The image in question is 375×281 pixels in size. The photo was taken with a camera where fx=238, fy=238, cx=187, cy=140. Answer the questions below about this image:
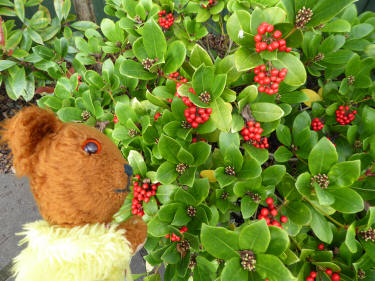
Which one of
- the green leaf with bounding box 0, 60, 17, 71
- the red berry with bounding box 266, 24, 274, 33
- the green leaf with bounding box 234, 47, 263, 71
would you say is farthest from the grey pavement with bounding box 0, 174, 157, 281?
the red berry with bounding box 266, 24, 274, 33

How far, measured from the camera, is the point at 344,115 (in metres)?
1.00

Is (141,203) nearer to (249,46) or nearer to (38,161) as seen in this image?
(38,161)

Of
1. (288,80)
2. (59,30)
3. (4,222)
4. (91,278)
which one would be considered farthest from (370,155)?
(4,222)

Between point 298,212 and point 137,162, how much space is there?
0.57m

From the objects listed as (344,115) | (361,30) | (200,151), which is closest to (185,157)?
(200,151)

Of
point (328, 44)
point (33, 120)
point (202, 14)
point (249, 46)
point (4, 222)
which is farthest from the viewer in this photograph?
point (4, 222)

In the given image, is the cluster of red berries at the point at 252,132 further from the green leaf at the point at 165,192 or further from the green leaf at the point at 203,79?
the green leaf at the point at 165,192

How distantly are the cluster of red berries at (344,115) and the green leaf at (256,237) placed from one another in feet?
2.40

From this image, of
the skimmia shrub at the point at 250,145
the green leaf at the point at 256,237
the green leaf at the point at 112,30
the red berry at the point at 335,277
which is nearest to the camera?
the green leaf at the point at 256,237

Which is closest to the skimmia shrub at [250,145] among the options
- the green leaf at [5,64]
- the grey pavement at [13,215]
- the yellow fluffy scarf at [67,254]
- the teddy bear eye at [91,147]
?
the yellow fluffy scarf at [67,254]

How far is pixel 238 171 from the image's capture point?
79 cm

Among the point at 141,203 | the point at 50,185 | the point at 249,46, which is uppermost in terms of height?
the point at 249,46

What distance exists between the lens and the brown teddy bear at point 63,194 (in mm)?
573

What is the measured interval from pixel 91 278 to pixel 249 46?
29.8 inches
